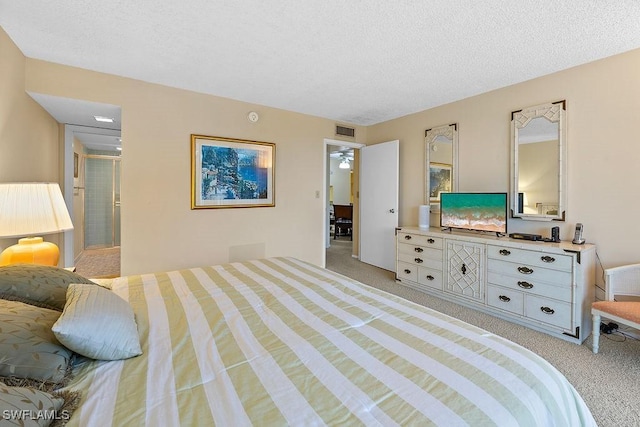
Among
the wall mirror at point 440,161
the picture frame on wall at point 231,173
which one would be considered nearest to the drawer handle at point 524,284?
the wall mirror at point 440,161

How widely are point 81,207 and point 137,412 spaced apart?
6232 mm

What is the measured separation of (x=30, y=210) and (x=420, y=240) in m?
3.74

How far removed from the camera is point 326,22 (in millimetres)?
2090

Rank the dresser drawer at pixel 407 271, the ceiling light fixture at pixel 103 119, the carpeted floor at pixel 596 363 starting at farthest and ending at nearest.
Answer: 1. the dresser drawer at pixel 407 271
2. the ceiling light fixture at pixel 103 119
3. the carpeted floor at pixel 596 363

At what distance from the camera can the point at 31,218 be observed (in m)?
1.83

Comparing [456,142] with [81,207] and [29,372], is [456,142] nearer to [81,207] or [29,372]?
[29,372]

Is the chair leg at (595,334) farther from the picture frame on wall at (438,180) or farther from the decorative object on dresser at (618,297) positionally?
the picture frame on wall at (438,180)

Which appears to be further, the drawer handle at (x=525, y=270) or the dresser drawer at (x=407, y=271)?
the dresser drawer at (x=407, y=271)

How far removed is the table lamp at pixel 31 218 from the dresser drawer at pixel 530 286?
149 inches

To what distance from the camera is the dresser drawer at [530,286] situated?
8.21 feet

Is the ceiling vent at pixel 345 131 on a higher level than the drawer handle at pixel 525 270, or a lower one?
higher

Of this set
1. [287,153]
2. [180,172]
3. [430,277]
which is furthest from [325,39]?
[430,277]

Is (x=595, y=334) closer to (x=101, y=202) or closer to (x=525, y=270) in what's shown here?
(x=525, y=270)

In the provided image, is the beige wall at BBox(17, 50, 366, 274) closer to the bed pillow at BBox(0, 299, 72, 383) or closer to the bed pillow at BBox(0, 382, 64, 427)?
the bed pillow at BBox(0, 299, 72, 383)
